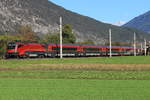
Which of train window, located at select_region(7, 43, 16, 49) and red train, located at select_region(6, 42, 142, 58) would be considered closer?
train window, located at select_region(7, 43, 16, 49)

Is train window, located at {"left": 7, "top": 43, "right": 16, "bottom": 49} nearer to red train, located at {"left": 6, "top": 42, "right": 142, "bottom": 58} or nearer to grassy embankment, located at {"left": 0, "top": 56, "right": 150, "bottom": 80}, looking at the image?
red train, located at {"left": 6, "top": 42, "right": 142, "bottom": 58}

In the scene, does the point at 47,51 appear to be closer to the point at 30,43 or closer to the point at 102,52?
the point at 30,43

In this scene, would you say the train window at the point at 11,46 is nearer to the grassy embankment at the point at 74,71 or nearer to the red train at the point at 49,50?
the red train at the point at 49,50

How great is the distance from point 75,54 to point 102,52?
16903 mm

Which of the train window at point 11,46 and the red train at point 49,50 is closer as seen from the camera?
the train window at point 11,46

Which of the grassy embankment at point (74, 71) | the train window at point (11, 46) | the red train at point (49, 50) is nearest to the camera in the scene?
the grassy embankment at point (74, 71)

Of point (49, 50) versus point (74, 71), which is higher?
point (49, 50)

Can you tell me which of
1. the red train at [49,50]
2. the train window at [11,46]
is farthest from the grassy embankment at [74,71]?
the red train at [49,50]

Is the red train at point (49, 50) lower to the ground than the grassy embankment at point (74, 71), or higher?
higher

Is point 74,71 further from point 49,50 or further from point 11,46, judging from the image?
point 49,50

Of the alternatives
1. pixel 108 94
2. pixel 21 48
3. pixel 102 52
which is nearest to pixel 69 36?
pixel 102 52

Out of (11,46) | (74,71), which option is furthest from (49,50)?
(74,71)

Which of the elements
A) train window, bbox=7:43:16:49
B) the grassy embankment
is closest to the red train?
train window, bbox=7:43:16:49

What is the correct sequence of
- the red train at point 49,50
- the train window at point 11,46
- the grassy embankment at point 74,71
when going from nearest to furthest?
1. the grassy embankment at point 74,71
2. the train window at point 11,46
3. the red train at point 49,50
